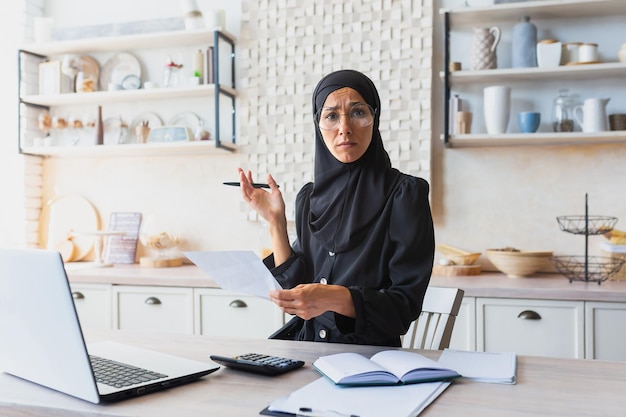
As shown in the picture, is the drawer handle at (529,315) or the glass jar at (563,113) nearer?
the drawer handle at (529,315)

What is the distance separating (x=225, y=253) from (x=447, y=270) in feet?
6.04

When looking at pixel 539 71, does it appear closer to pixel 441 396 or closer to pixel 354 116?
pixel 354 116

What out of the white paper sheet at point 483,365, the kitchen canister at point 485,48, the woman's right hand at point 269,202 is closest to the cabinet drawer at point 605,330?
the kitchen canister at point 485,48

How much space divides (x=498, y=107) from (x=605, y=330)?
1.09 meters

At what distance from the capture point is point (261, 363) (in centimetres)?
121

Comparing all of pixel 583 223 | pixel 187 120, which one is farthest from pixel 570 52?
pixel 187 120

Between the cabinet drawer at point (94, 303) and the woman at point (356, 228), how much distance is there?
5.18 feet

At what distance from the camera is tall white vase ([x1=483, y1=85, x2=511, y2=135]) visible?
2908 millimetres

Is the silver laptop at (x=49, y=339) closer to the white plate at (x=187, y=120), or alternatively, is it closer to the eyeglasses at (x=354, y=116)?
the eyeglasses at (x=354, y=116)

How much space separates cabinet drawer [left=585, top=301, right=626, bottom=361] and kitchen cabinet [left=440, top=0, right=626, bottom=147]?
784 millimetres

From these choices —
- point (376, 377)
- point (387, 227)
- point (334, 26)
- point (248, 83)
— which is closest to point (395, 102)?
point (334, 26)

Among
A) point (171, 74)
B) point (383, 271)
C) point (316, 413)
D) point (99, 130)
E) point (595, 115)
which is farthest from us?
point (99, 130)

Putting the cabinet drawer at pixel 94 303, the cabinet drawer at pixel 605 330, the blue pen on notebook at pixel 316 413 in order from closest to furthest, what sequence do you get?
the blue pen on notebook at pixel 316 413 < the cabinet drawer at pixel 605 330 < the cabinet drawer at pixel 94 303

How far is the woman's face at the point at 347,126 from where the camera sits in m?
1.60
